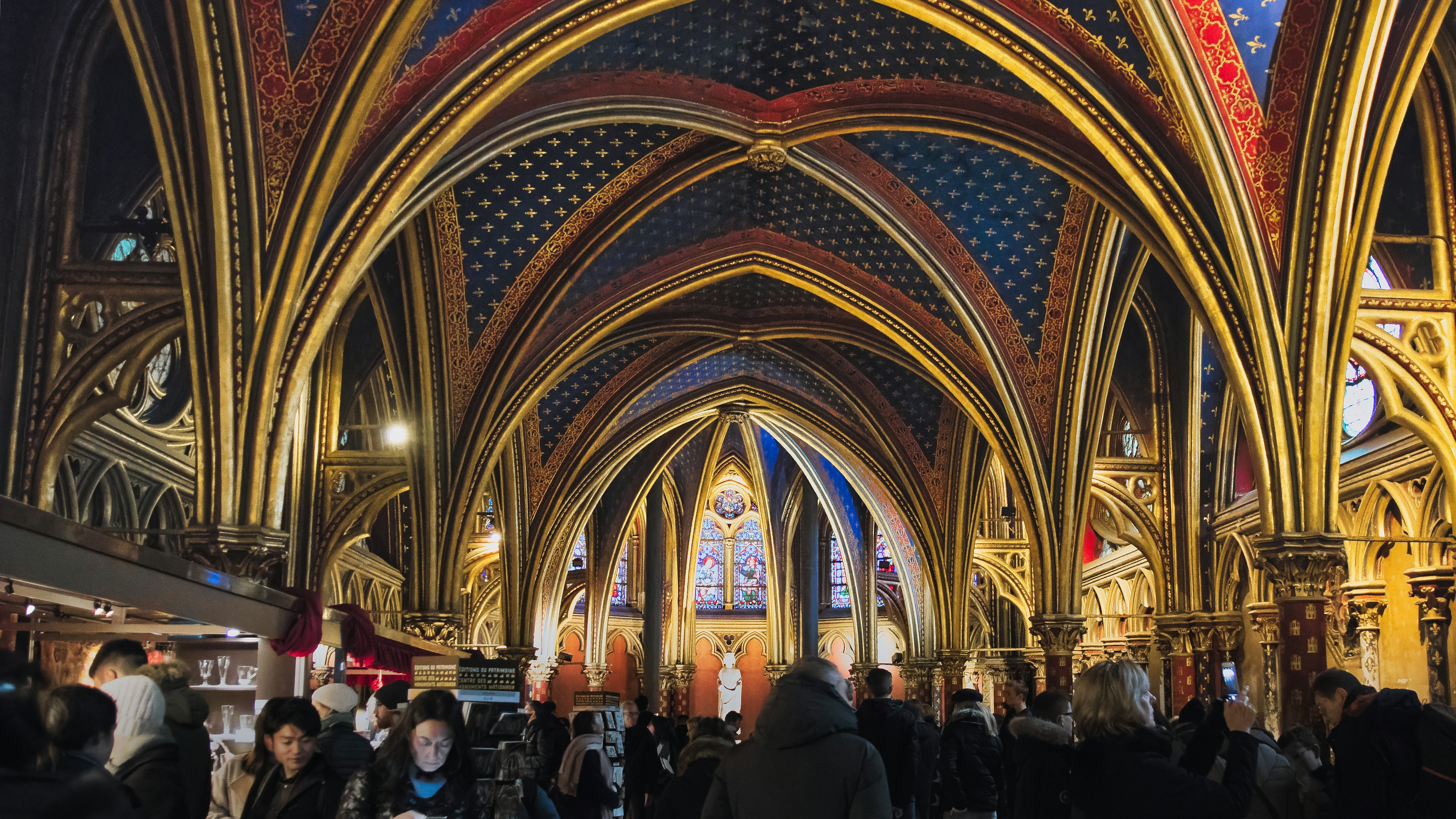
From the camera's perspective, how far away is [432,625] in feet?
56.1

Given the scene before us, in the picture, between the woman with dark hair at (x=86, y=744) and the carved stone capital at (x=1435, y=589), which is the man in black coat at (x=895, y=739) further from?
the carved stone capital at (x=1435, y=589)

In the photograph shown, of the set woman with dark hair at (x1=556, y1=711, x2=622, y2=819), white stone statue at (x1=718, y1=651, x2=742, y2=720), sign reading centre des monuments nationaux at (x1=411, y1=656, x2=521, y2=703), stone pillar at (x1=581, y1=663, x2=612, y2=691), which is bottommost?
white stone statue at (x1=718, y1=651, x2=742, y2=720)

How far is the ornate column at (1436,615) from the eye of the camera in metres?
Result: 13.8

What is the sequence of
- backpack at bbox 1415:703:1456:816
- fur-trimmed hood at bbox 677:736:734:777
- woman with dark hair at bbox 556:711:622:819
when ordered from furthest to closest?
woman with dark hair at bbox 556:711:622:819 → fur-trimmed hood at bbox 677:736:734:777 → backpack at bbox 1415:703:1456:816

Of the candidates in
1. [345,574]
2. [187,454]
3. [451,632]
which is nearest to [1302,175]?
[451,632]

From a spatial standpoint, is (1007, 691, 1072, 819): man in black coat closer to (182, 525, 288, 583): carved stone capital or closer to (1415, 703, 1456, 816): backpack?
(1415, 703, 1456, 816): backpack

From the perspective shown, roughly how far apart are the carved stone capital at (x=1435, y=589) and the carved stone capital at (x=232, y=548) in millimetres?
11751

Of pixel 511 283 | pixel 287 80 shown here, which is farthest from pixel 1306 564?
pixel 511 283

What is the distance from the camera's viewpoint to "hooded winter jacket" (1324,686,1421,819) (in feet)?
14.4

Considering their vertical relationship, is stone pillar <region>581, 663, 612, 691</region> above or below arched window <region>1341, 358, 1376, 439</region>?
below

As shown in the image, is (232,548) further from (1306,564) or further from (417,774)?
(1306,564)

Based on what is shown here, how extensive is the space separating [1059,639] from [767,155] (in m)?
7.66

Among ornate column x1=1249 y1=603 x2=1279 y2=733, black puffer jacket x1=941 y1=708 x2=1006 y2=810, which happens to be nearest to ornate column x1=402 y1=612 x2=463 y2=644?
ornate column x1=1249 y1=603 x2=1279 y2=733

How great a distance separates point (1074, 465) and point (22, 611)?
12680mm
